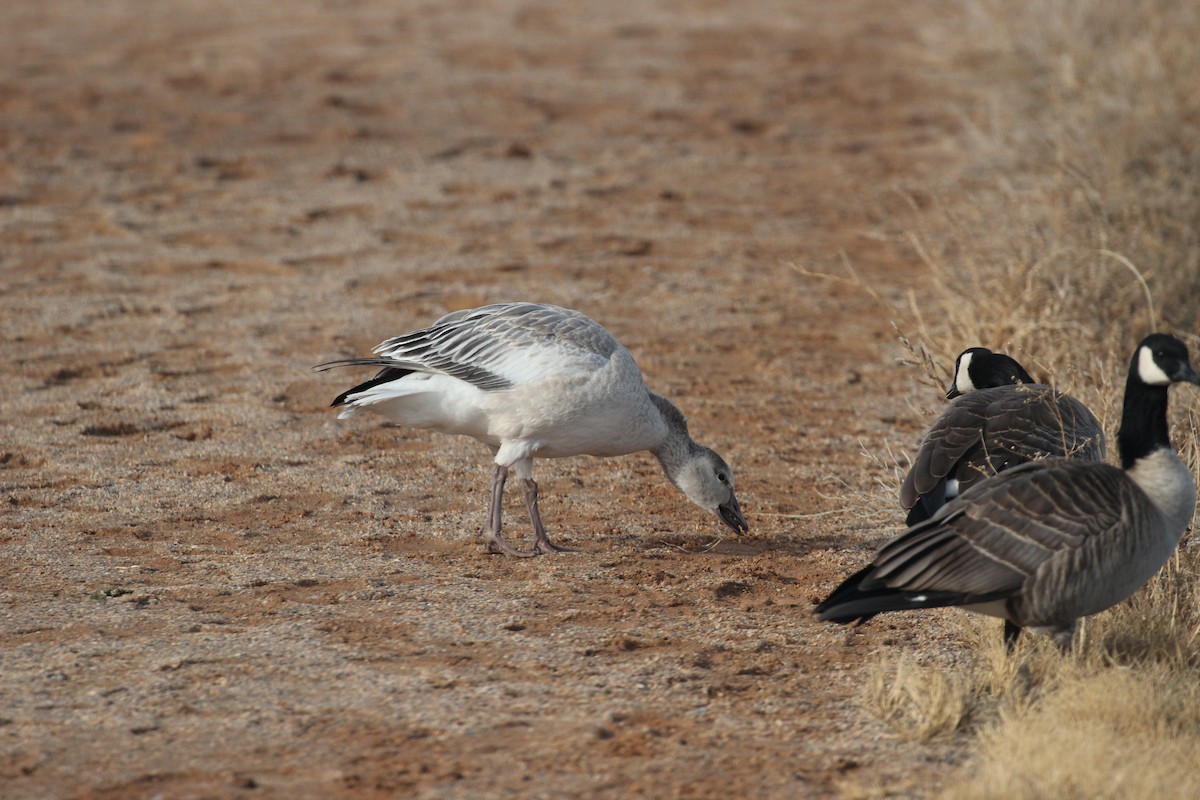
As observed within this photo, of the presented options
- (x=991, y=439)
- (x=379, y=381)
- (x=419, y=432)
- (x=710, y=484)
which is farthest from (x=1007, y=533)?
(x=419, y=432)

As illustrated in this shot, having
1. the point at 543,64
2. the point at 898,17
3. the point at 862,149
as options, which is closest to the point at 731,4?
the point at 898,17

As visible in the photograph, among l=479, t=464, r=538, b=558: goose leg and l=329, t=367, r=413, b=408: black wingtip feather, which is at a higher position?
l=329, t=367, r=413, b=408: black wingtip feather

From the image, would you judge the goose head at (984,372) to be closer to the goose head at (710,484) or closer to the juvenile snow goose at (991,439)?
the juvenile snow goose at (991,439)

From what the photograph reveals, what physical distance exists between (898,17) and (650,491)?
14.2 metres

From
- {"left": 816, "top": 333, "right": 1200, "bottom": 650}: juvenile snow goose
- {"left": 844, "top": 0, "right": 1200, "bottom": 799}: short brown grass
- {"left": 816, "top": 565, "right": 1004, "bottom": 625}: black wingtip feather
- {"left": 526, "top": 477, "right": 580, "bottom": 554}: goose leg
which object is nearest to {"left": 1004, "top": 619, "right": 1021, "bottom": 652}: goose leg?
{"left": 844, "top": 0, "right": 1200, "bottom": 799}: short brown grass

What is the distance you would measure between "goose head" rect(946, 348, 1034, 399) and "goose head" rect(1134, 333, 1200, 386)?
1450 millimetres

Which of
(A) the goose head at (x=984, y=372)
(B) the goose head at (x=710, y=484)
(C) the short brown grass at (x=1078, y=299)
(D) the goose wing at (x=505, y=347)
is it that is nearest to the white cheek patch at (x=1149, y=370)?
(C) the short brown grass at (x=1078, y=299)

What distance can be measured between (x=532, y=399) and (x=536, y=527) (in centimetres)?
57

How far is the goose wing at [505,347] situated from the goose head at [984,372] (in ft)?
5.26

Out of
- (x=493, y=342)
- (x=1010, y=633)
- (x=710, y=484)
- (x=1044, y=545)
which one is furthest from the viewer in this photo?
(x=710, y=484)

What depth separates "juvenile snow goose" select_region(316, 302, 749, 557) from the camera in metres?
6.15

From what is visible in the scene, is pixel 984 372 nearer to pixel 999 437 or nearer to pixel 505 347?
pixel 999 437

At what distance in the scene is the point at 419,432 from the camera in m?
7.84

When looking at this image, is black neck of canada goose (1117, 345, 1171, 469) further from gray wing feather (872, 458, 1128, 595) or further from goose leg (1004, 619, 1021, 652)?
goose leg (1004, 619, 1021, 652)
